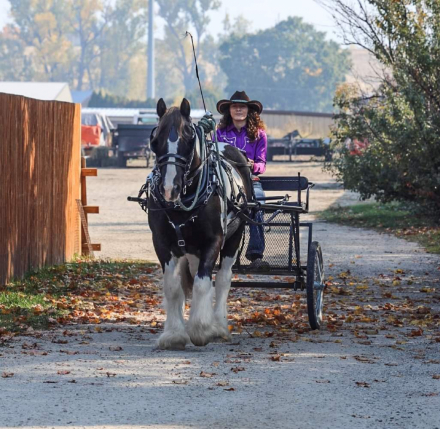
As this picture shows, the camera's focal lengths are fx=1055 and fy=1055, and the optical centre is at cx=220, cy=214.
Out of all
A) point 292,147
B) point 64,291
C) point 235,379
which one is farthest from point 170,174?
point 292,147

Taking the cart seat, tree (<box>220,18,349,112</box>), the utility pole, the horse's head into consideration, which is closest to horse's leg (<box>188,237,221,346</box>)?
the horse's head

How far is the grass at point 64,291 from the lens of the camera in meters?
9.96

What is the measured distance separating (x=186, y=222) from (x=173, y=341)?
0.96 meters

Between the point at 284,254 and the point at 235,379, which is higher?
the point at 284,254

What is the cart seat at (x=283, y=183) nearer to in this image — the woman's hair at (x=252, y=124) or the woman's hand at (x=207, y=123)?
the woman's hair at (x=252, y=124)

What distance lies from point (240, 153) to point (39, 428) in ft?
15.0

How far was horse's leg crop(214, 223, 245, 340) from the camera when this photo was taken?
29.9 ft

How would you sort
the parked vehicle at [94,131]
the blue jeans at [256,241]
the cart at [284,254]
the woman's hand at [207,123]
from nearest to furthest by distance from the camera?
the woman's hand at [207,123], the cart at [284,254], the blue jeans at [256,241], the parked vehicle at [94,131]

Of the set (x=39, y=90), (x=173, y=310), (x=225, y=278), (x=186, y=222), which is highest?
(x=39, y=90)

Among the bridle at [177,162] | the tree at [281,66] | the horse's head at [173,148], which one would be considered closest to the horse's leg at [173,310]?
the bridle at [177,162]

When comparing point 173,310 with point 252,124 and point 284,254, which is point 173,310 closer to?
point 284,254

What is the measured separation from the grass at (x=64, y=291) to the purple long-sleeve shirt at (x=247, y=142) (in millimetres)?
2162

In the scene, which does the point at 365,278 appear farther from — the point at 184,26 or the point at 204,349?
the point at 184,26

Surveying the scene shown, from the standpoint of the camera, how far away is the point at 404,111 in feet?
66.3
